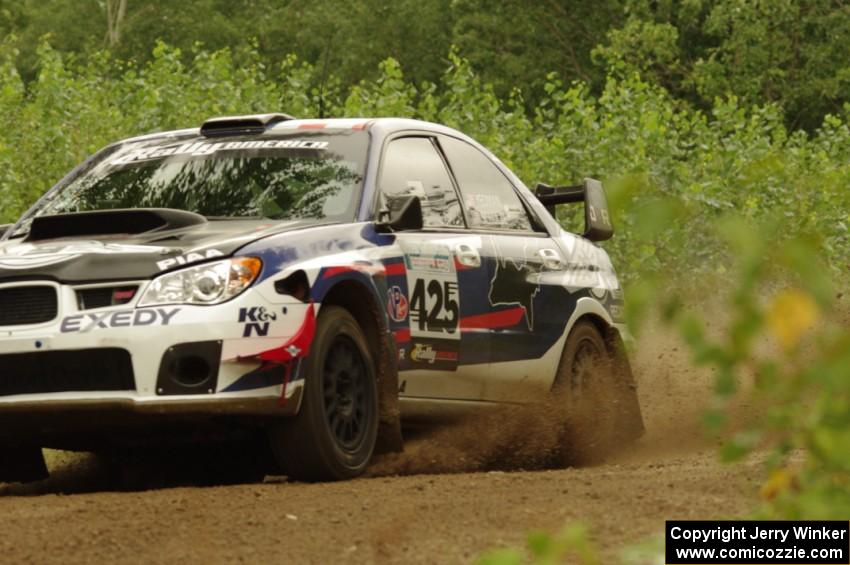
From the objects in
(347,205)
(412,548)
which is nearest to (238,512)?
(412,548)

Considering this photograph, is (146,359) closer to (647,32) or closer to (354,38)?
(647,32)

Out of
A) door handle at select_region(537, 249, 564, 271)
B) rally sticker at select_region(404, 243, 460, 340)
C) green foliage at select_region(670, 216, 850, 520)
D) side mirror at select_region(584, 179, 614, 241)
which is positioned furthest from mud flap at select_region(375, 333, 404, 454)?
green foliage at select_region(670, 216, 850, 520)

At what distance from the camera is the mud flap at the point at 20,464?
24.9 feet

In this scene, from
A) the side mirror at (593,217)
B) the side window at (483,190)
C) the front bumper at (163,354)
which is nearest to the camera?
the front bumper at (163,354)

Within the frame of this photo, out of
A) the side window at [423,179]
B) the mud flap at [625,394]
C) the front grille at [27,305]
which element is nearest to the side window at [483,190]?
the side window at [423,179]

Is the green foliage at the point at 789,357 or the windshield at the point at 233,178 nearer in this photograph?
the green foliage at the point at 789,357

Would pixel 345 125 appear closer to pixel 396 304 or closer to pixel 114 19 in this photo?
pixel 396 304

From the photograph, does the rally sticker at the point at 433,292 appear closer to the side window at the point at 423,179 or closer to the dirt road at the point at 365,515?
the side window at the point at 423,179

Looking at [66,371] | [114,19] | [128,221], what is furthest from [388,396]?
[114,19]

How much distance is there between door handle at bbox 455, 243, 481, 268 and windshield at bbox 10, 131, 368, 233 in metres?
0.66

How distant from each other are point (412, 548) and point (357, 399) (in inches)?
83.2

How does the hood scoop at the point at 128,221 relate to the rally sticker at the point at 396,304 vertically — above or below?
above

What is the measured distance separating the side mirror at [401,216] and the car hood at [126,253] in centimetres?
46

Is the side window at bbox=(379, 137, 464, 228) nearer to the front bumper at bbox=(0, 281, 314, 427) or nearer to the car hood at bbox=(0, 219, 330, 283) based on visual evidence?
the car hood at bbox=(0, 219, 330, 283)
